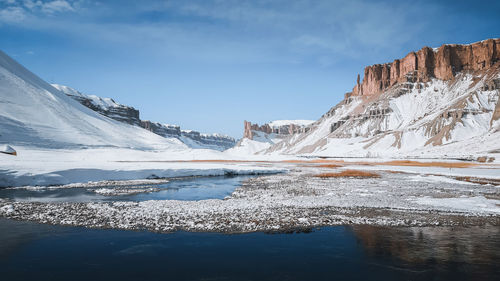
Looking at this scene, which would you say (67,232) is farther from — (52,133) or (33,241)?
(52,133)

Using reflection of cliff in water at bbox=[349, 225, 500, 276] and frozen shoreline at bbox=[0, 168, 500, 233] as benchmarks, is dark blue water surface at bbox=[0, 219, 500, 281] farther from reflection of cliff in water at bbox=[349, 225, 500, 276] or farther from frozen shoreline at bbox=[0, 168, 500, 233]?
frozen shoreline at bbox=[0, 168, 500, 233]

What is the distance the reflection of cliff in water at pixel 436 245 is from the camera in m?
10.2

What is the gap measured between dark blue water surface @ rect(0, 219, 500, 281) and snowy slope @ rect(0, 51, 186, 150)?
249ft

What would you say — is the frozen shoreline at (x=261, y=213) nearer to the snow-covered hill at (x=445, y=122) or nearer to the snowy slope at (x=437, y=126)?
the snow-covered hill at (x=445, y=122)

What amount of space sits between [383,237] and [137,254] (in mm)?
10446

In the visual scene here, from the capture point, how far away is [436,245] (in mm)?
12047

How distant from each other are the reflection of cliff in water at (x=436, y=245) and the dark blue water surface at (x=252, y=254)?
1.3 inches

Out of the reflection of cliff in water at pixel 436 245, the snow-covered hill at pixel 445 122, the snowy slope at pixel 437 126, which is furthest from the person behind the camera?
the snow-covered hill at pixel 445 122

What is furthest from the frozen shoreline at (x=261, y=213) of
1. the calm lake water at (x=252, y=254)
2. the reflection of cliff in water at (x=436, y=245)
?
the reflection of cliff in water at (x=436, y=245)

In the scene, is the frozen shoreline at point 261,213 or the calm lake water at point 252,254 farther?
the frozen shoreline at point 261,213

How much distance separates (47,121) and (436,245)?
109m

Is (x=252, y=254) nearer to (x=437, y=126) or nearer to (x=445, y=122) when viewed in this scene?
(x=437, y=126)

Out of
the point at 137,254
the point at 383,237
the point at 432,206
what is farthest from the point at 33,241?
the point at 432,206

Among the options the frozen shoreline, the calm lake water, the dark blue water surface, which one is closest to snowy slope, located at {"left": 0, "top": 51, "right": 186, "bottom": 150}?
the frozen shoreline
